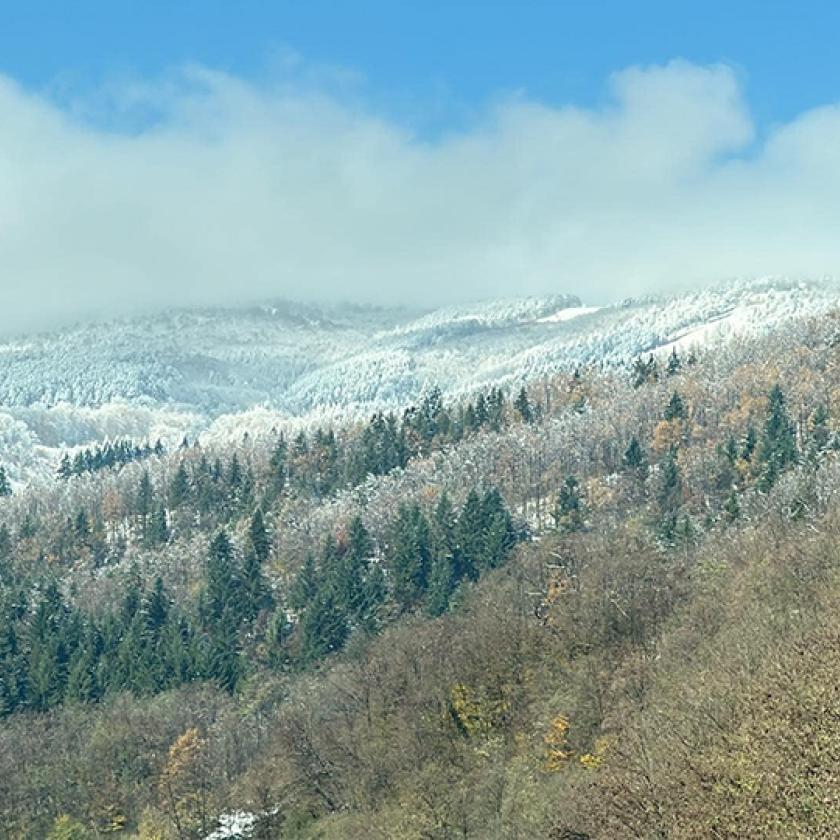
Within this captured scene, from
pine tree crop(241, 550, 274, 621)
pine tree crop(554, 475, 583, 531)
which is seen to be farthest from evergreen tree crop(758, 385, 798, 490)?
pine tree crop(241, 550, 274, 621)

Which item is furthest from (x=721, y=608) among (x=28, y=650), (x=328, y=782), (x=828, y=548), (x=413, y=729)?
(x=28, y=650)

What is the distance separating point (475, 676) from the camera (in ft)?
303

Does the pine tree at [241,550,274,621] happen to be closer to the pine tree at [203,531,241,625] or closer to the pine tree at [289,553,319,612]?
the pine tree at [203,531,241,625]

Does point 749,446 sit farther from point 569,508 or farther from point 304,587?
point 304,587

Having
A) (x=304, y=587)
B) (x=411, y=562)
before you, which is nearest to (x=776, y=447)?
(x=411, y=562)

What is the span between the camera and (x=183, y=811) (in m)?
100

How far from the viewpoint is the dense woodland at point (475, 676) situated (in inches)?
1886

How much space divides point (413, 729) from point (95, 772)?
43.2 m

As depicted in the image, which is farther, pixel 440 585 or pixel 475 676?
pixel 440 585

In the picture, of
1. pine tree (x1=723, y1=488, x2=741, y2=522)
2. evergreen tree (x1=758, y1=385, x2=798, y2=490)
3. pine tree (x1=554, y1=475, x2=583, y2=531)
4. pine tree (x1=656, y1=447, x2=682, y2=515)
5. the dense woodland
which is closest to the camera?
the dense woodland

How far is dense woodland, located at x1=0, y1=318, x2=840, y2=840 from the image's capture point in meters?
47.9

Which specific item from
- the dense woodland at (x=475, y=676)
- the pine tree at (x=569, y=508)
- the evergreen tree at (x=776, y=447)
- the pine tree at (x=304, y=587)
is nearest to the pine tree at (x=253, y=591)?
the dense woodland at (x=475, y=676)

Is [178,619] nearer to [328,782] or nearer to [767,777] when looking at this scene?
[328,782]

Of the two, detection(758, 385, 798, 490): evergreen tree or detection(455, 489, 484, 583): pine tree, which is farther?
detection(455, 489, 484, 583): pine tree
